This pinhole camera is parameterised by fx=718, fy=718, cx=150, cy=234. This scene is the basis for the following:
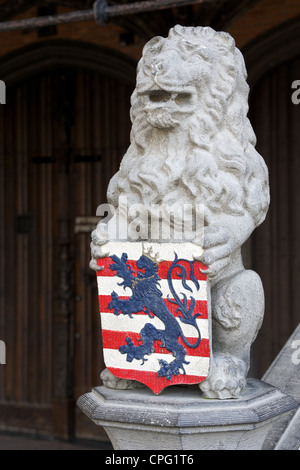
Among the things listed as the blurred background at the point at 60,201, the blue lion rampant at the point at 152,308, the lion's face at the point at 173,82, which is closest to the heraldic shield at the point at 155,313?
the blue lion rampant at the point at 152,308

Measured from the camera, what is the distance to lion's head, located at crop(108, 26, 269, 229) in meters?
2.52

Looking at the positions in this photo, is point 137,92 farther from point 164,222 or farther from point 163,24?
point 163,24

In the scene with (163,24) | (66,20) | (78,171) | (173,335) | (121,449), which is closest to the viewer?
(173,335)

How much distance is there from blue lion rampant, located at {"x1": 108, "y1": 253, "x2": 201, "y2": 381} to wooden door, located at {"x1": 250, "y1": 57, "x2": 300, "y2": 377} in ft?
9.06

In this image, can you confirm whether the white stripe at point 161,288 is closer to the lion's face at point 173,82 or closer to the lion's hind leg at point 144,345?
the lion's hind leg at point 144,345

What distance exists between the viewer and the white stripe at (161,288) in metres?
2.39

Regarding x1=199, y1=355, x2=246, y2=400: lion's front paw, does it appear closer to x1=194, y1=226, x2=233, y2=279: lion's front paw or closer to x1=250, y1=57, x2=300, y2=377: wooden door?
x1=194, y1=226, x2=233, y2=279: lion's front paw

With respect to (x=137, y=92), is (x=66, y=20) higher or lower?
higher

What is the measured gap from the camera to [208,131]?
8.37 ft

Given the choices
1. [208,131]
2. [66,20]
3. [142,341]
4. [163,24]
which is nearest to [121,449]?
[142,341]

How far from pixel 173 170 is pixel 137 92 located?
0.33m

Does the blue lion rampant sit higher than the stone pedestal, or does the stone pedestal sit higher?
the blue lion rampant

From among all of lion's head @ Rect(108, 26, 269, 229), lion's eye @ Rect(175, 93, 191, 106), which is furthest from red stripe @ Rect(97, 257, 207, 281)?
lion's eye @ Rect(175, 93, 191, 106)

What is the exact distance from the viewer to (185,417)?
2.33 m
